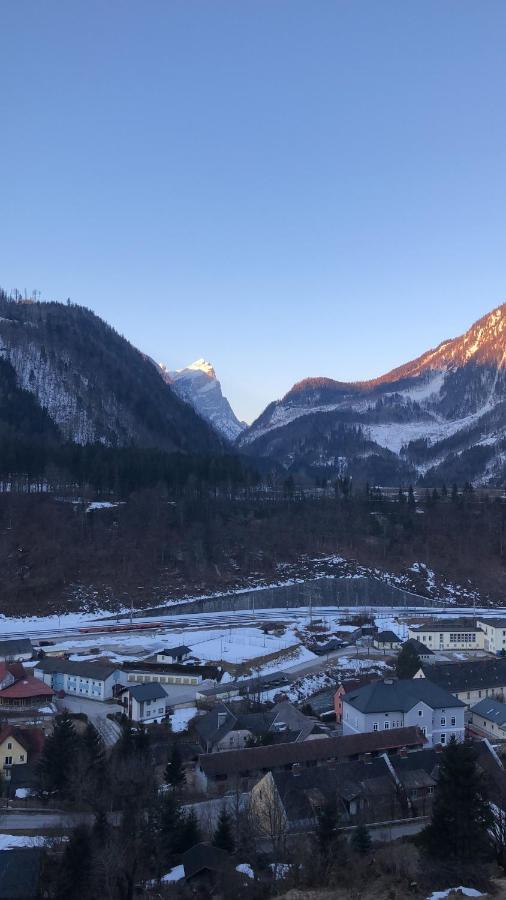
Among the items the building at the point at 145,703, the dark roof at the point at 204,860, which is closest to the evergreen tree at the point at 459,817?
the dark roof at the point at 204,860

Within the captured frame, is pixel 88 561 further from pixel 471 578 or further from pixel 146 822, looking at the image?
pixel 146 822

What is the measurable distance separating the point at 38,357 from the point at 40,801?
140 meters

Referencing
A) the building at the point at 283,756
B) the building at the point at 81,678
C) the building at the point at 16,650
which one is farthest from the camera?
the building at the point at 16,650

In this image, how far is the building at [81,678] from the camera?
3862cm

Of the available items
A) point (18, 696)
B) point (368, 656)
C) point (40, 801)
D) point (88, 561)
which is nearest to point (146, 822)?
point (40, 801)

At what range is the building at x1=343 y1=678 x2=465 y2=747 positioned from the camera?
3039cm

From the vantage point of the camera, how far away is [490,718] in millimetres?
33062

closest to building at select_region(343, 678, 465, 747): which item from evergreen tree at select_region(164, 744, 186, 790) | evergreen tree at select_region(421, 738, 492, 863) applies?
evergreen tree at select_region(164, 744, 186, 790)

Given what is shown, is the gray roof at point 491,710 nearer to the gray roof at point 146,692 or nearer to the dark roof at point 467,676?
the dark roof at point 467,676

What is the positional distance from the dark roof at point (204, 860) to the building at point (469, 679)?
21047 millimetres

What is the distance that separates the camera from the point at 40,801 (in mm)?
23812

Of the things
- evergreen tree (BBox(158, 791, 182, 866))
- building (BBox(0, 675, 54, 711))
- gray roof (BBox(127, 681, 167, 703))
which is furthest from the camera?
building (BBox(0, 675, 54, 711))

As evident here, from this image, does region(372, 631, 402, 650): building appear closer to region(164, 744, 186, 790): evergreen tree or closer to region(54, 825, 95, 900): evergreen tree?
region(164, 744, 186, 790): evergreen tree

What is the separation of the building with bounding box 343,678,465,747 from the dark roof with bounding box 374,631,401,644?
19.2 metres
